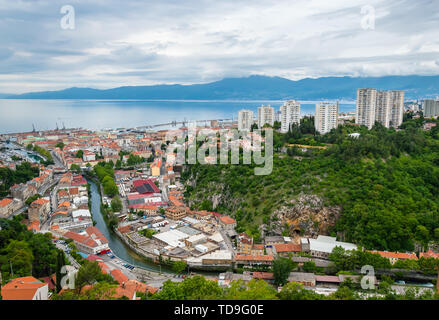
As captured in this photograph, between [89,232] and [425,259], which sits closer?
[425,259]

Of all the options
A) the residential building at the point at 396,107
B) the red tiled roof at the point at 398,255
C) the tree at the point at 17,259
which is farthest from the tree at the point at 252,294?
the residential building at the point at 396,107

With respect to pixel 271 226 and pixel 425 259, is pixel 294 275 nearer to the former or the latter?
pixel 271 226

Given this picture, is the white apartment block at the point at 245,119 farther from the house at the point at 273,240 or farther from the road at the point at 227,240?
the house at the point at 273,240

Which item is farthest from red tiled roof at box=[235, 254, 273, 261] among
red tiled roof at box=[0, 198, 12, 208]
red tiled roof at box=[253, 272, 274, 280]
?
red tiled roof at box=[0, 198, 12, 208]

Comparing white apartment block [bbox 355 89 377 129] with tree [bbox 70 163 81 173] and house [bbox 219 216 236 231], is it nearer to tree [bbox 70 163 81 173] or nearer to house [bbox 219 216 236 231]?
house [bbox 219 216 236 231]

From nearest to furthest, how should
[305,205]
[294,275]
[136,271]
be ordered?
1. [294,275]
2. [136,271]
3. [305,205]

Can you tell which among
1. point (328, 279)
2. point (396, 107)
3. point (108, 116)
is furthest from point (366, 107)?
point (108, 116)
